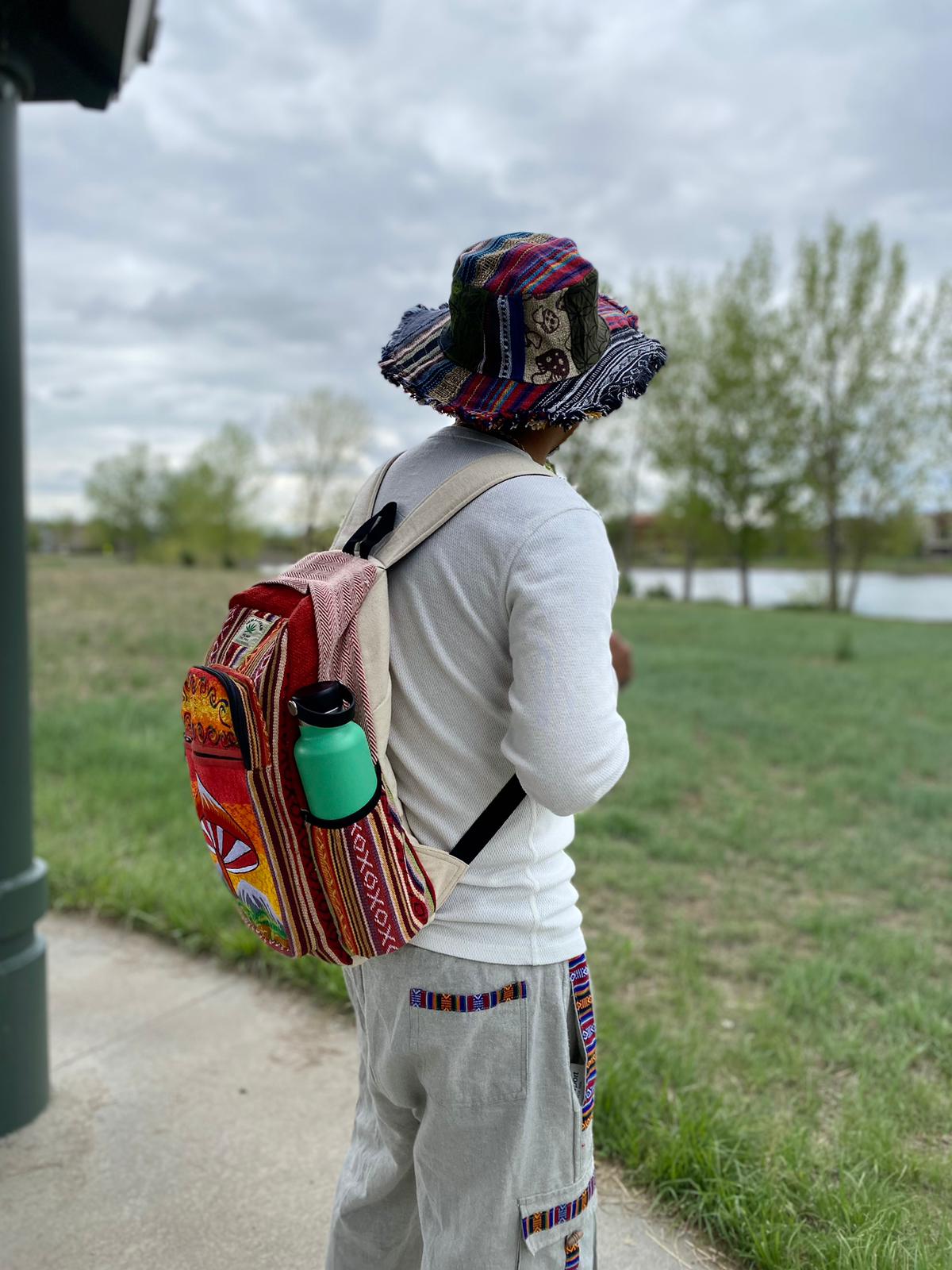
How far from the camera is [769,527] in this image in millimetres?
29469

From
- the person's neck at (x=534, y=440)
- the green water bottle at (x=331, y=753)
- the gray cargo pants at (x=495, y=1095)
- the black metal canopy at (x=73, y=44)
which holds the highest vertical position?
the black metal canopy at (x=73, y=44)

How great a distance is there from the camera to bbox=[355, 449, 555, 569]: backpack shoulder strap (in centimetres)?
134

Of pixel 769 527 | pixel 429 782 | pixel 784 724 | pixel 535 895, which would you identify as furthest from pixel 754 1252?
pixel 769 527

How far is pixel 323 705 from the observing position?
124 cm

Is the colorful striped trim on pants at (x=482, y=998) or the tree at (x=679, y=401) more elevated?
the tree at (x=679, y=401)

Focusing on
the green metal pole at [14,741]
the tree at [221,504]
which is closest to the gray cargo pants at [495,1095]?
the green metal pole at [14,741]

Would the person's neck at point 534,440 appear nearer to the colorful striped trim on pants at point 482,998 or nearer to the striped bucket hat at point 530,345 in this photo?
the striped bucket hat at point 530,345

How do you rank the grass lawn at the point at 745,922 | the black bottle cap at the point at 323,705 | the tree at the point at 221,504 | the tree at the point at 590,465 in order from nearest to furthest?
1. the black bottle cap at the point at 323,705
2. the grass lawn at the point at 745,922
3. the tree at the point at 590,465
4. the tree at the point at 221,504

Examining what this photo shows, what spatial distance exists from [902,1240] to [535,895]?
1.32m

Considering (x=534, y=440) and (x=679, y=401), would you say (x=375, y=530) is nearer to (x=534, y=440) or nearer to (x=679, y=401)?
(x=534, y=440)

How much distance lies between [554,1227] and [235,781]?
762mm

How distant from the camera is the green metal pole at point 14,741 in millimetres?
2408

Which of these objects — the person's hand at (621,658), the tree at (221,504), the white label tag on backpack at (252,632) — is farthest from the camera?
the tree at (221,504)

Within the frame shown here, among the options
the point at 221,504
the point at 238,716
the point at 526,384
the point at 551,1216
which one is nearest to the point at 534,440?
the point at 526,384
